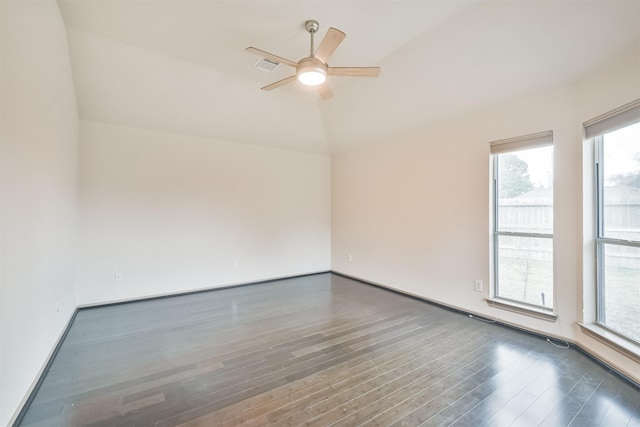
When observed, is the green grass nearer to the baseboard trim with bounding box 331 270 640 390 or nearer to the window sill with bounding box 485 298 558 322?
the window sill with bounding box 485 298 558 322

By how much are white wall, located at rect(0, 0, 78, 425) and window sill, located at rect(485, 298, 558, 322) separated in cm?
412

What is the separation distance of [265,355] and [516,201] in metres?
3.15

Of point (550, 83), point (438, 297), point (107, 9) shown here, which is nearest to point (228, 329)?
point (438, 297)

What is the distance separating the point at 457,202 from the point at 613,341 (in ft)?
6.16

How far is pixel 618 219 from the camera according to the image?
2.25m

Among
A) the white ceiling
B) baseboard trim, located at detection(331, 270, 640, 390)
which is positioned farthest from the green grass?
the white ceiling

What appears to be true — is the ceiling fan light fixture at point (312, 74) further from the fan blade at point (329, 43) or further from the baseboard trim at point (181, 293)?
the baseboard trim at point (181, 293)

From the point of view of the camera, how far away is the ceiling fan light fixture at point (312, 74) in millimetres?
2344

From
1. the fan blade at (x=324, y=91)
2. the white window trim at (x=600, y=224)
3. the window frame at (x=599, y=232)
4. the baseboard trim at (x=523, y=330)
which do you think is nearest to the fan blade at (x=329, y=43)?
the fan blade at (x=324, y=91)

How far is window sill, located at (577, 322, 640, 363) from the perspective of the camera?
203 cm

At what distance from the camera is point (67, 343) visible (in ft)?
8.71

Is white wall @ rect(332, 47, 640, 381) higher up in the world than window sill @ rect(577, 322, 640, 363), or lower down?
higher up

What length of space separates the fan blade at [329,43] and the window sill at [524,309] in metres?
3.18

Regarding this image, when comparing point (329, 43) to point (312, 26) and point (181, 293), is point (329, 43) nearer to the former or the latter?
point (312, 26)
